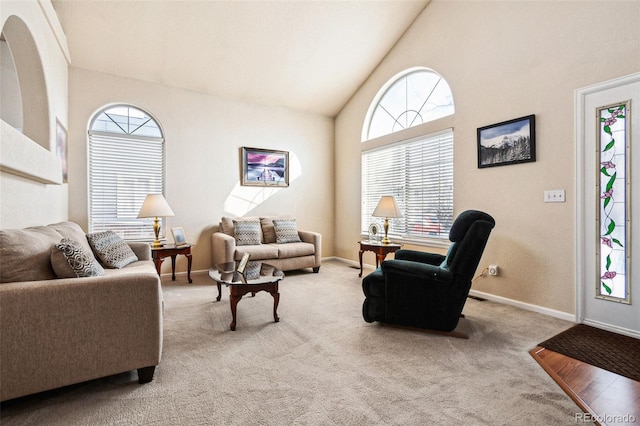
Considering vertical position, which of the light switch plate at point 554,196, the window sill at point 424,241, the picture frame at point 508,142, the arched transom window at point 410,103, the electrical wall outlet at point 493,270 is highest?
the arched transom window at point 410,103

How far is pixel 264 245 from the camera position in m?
4.67

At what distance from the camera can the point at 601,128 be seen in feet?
8.81

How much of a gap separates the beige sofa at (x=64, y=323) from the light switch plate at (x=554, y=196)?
3.42 meters

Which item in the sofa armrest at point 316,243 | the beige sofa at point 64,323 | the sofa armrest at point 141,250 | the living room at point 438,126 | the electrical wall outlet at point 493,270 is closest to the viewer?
the beige sofa at point 64,323

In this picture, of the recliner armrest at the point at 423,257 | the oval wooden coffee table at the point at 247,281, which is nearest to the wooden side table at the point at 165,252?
the oval wooden coffee table at the point at 247,281

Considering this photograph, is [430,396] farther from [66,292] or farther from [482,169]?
[482,169]

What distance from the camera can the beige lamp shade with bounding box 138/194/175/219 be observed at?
12.8 ft

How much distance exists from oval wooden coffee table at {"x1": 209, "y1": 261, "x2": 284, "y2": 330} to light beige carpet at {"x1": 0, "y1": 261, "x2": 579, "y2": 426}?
240 mm

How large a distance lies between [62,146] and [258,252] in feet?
8.60

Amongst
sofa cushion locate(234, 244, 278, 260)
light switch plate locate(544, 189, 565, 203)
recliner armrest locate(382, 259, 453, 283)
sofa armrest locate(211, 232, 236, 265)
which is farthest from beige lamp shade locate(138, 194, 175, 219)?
light switch plate locate(544, 189, 565, 203)

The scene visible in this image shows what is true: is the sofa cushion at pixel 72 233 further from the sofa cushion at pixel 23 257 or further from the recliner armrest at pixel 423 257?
the recliner armrest at pixel 423 257

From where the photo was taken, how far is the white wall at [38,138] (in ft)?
6.95

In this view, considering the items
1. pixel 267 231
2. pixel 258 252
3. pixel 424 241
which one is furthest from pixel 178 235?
pixel 424 241

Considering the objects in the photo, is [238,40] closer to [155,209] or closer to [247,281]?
[155,209]
